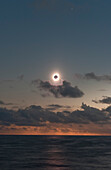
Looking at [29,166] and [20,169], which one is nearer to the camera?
[20,169]

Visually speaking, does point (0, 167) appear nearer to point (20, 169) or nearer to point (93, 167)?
point (20, 169)

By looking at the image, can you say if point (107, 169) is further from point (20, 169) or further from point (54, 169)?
point (20, 169)

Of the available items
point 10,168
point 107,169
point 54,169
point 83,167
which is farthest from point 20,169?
point 107,169

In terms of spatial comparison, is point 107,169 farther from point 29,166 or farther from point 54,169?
point 29,166

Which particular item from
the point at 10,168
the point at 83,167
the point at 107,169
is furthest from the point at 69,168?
the point at 10,168

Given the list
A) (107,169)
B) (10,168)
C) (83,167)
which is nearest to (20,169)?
(10,168)

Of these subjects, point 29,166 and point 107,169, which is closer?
point 107,169

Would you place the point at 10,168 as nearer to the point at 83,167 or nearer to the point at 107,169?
the point at 83,167
